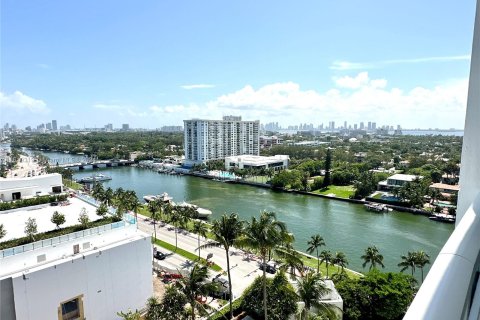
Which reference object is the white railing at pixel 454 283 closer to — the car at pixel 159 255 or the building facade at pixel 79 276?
the building facade at pixel 79 276

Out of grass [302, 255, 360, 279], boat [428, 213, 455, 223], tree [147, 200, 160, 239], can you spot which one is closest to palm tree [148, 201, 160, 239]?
tree [147, 200, 160, 239]

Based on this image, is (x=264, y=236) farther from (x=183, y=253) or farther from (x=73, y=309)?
(x=183, y=253)

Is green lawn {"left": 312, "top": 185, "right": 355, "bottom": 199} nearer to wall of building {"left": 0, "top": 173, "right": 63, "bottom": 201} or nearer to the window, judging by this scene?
wall of building {"left": 0, "top": 173, "right": 63, "bottom": 201}

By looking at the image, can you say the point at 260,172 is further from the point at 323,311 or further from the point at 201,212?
the point at 323,311

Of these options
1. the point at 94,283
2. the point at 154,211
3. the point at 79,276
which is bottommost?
the point at 154,211

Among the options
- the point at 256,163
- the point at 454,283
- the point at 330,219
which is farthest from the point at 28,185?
the point at 256,163

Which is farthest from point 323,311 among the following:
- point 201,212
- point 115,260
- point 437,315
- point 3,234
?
point 201,212
